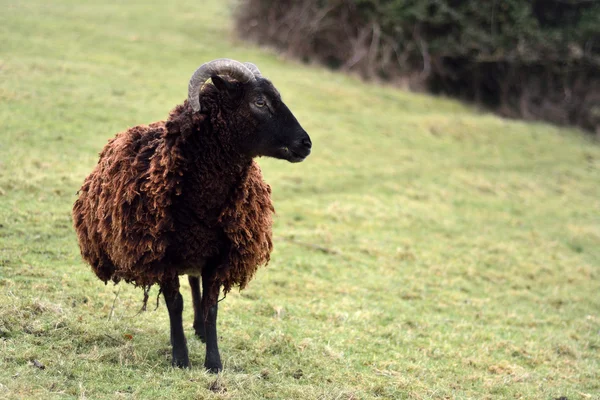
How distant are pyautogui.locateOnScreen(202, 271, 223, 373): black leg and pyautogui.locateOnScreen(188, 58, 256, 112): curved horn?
168 centimetres

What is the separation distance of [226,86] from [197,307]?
2.47 m

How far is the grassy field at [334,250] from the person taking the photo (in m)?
6.83

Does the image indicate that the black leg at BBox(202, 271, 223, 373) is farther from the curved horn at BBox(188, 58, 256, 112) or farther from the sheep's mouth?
the curved horn at BBox(188, 58, 256, 112)

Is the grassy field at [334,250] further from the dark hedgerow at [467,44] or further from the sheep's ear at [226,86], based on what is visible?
the sheep's ear at [226,86]

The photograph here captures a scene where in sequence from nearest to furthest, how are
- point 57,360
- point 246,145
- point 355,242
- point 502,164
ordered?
1. point 57,360
2. point 246,145
3. point 355,242
4. point 502,164

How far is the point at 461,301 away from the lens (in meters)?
11.0

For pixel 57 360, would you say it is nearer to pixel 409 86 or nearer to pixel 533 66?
pixel 409 86

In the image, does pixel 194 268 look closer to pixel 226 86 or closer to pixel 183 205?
pixel 183 205

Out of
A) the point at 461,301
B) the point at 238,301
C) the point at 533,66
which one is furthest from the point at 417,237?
the point at 533,66

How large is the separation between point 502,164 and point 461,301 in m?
10.2

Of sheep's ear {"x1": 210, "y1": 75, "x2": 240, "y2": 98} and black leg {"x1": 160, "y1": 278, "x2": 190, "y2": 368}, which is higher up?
sheep's ear {"x1": 210, "y1": 75, "x2": 240, "y2": 98}

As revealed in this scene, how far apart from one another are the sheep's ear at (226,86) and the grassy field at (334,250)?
8.66ft

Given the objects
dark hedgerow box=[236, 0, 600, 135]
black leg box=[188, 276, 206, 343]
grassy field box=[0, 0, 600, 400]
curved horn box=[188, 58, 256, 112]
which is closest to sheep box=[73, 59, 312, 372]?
curved horn box=[188, 58, 256, 112]

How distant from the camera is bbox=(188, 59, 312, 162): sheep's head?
6.64m
